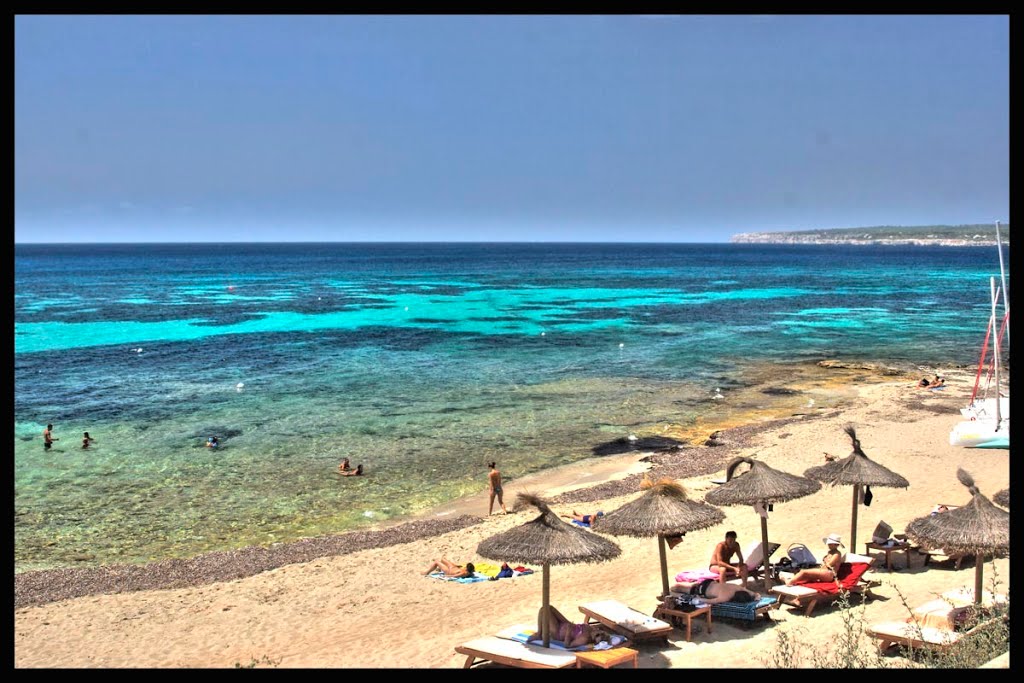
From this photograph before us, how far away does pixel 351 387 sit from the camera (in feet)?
109

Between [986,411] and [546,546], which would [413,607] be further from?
[986,411]

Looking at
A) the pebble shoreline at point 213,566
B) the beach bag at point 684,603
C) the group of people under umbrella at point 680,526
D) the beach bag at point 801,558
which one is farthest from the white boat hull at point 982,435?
the beach bag at point 684,603

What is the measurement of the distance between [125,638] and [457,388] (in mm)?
20997

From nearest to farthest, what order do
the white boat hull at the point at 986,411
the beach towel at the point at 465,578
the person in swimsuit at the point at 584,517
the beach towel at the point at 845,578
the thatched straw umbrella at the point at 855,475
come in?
the beach towel at the point at 845,578, the thatched straw umbrella at the point at 855,475, the beach towel at the point at 465,578, the person in swimsuit at the point at 584,517, the white boat hull at the point at 986,411

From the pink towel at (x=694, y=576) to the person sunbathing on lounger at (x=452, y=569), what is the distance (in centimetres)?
358

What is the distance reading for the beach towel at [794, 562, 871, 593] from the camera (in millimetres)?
11555

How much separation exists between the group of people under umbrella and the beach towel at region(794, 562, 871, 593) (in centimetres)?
77

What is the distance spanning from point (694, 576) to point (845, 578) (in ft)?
7.02

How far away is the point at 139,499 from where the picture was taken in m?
19.3

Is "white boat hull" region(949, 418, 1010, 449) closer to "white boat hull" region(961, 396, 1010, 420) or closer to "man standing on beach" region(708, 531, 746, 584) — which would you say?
"white boat hull" region(961, 396, 1010, 420)

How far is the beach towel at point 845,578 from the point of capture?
1155 cm

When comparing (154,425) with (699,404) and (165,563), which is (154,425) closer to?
(165,563)

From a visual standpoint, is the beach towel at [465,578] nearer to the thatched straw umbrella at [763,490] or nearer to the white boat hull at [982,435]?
the thatched straw umbrella at [763,490]

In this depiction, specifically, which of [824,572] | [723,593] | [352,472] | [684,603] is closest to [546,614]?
[684,603]
